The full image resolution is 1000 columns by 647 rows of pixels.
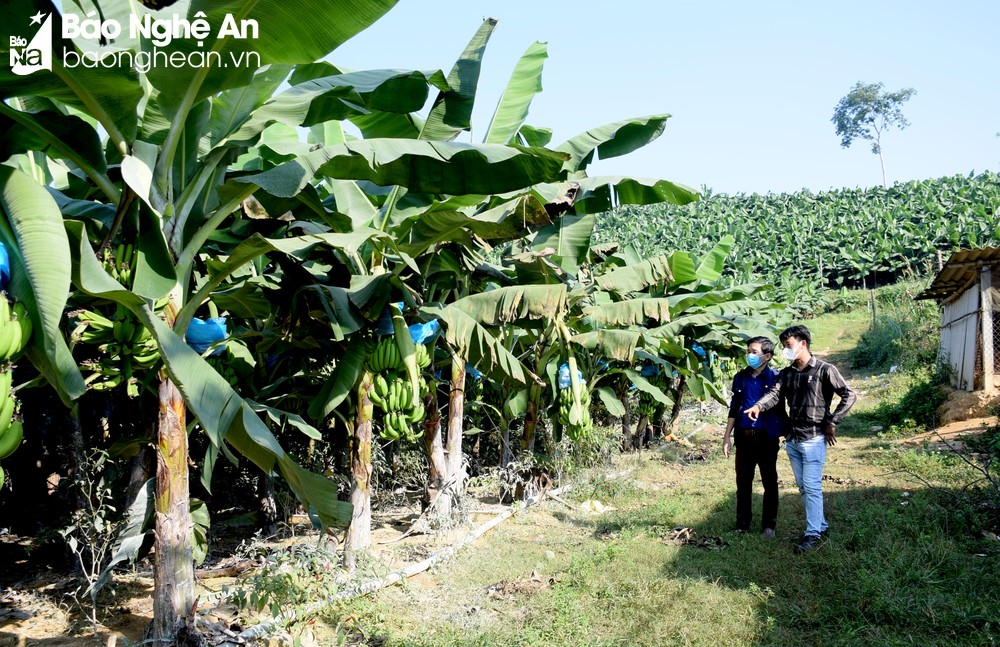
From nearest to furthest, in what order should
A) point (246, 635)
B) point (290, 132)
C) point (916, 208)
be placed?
point (246, 635)
point (290, 132)
point (916, 208)

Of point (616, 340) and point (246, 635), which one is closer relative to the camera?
point (246, 635)

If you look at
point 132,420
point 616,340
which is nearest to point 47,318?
point 132,420

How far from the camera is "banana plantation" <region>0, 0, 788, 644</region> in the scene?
3.06 meters

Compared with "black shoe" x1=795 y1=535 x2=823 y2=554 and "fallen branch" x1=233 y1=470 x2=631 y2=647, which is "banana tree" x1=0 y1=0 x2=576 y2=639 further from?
"black shoe" x1=795 y1=535 x2=823 y2=554

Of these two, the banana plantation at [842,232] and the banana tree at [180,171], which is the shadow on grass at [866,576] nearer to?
the banana tree at [180,171]

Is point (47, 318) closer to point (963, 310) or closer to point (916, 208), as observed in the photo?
point (963, 310)

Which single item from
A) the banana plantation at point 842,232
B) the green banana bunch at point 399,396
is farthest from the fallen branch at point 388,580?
the banana plantation at point 842,232

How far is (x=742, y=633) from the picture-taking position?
443cm

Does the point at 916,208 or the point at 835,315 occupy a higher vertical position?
the point at 916,208

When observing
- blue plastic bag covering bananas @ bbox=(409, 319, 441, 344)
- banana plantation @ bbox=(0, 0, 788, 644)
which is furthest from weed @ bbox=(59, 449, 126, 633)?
blue plastic bag covering bananas @ bbox=(409, 319, 441, 344)

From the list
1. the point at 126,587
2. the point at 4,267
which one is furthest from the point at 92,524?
the point at 4,267

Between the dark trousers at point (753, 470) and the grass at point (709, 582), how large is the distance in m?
0.26

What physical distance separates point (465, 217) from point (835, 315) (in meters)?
28.2

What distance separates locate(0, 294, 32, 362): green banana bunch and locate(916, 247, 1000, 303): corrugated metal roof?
1103 cm
